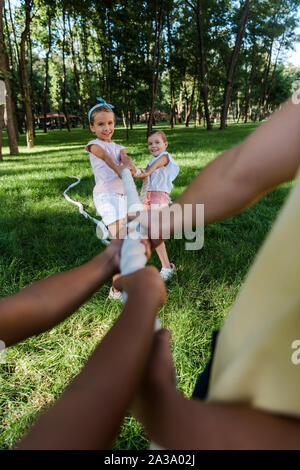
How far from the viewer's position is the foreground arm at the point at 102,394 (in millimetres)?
471

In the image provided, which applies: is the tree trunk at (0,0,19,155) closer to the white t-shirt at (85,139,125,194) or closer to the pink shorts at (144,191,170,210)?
the white t-shirt at (85,139,125,194)

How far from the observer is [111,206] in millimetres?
2801

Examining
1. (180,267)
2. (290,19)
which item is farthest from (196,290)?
(290,19)

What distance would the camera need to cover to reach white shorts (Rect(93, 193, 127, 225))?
2.78 meters

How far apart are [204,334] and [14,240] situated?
99.3 inches

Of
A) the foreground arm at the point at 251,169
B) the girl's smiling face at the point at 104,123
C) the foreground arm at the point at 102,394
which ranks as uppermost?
the girl's smiling face at the point at 104,123

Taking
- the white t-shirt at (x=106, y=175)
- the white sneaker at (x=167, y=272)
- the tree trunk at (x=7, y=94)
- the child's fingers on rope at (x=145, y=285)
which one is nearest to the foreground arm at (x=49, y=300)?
the child's fingers on rope at (x=145, y=285)

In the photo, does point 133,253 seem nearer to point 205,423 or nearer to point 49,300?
point 49,300

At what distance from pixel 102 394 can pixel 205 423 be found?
0.21 meters

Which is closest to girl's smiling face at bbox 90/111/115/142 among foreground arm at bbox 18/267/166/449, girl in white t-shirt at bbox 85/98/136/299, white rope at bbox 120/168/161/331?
girl in white t-shirt at bbox 85/98/136/299

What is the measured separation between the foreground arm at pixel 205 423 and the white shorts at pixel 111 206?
221 cm

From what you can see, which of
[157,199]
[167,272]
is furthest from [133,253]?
[157,199]

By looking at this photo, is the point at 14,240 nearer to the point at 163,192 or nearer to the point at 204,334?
the point at 163,192

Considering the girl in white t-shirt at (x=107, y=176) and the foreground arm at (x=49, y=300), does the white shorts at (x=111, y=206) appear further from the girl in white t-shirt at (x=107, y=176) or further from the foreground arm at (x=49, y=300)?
the foreground arm at (x=49, y=300)
